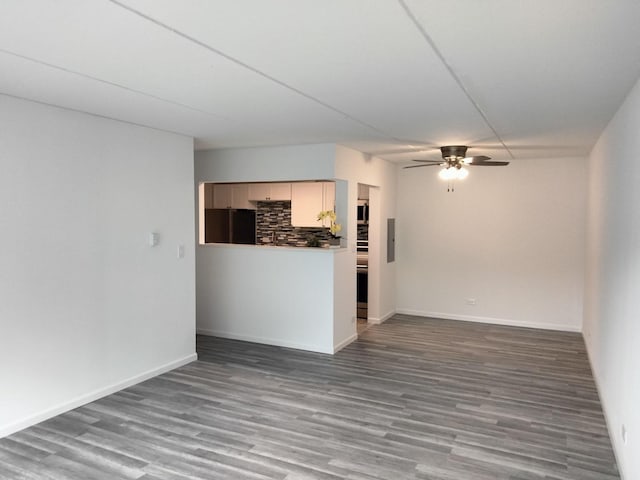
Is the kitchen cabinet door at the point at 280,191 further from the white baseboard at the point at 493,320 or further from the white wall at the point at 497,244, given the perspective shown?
the white baseboard at the point at 493,320

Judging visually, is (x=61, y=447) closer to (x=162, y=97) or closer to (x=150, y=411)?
(x=150, y=411)

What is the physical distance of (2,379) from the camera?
3.40 meters

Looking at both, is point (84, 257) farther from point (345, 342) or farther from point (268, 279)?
point (345, 342)

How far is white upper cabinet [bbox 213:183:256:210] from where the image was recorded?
8.10 metres

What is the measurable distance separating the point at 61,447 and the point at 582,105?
4265 mm

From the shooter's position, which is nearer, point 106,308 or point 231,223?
point 106,308

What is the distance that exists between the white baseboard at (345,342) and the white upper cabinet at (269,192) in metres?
2.61

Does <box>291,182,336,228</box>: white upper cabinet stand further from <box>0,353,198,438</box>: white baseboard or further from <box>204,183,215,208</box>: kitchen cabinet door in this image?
<box>0,353,198,438</box>: white baseboard

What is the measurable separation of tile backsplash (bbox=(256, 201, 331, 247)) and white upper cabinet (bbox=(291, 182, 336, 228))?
18.9 inches

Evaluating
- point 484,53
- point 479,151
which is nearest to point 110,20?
point 484,53

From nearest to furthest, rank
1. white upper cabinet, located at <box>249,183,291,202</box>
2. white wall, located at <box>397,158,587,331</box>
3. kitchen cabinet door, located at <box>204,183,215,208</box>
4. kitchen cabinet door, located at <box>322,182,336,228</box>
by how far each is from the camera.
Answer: white wall, located at <box>397,158,587,331</box>, kitchen cabinet door, located at <box>322,182,336,228</box>, white upper cabinet, located at <box>249,183,291,202</box>, kitchen cabinet door, located at <box>204,183,215,208</box>

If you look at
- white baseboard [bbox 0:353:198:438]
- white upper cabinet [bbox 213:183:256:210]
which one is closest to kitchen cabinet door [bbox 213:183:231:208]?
white upper cabinet [bbox 213:183:256:210]

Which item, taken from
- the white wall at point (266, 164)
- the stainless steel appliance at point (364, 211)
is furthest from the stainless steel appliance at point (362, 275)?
the white wall at point (266, 164)

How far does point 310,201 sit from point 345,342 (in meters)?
2.52
